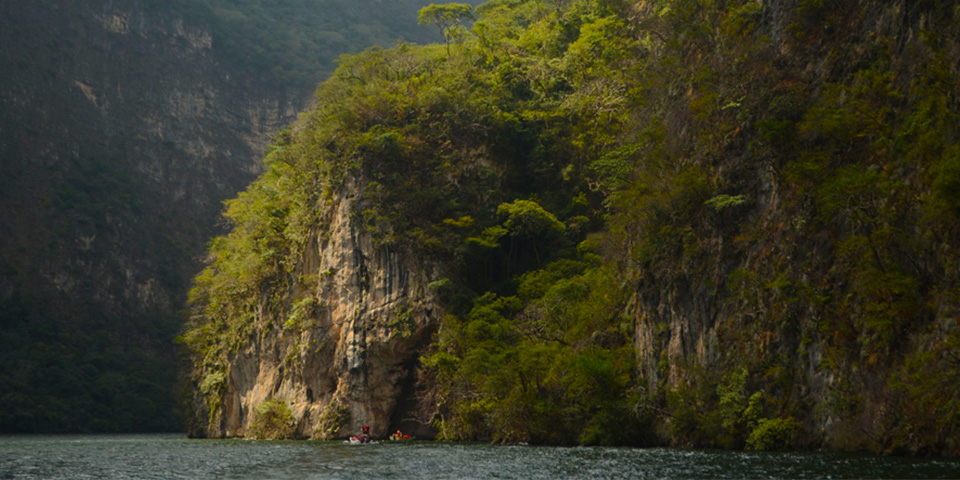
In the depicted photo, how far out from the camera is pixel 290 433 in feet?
167

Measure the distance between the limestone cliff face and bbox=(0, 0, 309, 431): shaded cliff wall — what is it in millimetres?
47997

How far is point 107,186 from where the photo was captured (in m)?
119

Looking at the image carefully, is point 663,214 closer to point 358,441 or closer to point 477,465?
point 477,465

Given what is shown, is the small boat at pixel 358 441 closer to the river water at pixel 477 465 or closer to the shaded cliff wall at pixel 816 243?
the river water at pixel 477 465

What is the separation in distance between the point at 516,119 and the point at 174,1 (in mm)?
107609

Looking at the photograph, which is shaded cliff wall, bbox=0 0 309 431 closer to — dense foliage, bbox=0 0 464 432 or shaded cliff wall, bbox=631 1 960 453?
dense foliage, bbox=0 0 464 432

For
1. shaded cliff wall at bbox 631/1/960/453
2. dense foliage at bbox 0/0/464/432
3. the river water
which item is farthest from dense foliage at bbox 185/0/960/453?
dense foliage at bbox 0/0/464/432

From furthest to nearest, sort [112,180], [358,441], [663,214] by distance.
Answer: [112,180]
[358,441]
[663,214]

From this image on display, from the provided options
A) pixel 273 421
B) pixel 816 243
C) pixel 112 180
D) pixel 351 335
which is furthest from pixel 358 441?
pixel 112 180

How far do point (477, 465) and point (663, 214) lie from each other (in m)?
14.3

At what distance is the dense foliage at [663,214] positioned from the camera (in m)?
25.6

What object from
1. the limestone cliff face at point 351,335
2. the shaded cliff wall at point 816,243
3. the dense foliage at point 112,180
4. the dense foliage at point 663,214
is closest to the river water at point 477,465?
the shaded cliff wall at point 816,243

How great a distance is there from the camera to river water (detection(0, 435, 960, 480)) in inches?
803

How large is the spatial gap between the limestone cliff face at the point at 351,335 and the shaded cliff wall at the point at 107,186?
157 ft
